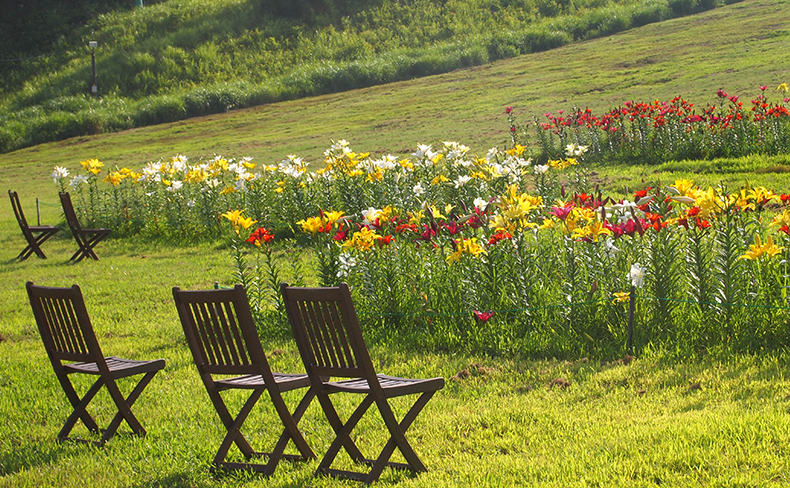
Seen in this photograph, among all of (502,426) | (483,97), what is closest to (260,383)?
(502,426)

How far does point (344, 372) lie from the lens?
347 cm

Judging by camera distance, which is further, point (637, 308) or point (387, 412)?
point (637, 308)

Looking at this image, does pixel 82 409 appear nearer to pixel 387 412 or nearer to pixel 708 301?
pixel 387 412

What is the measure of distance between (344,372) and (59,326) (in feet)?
6.70

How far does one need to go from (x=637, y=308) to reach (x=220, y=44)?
39827 mm

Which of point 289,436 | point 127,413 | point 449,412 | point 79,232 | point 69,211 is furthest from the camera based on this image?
point 79,232

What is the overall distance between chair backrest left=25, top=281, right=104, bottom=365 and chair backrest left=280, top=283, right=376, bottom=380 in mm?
1319

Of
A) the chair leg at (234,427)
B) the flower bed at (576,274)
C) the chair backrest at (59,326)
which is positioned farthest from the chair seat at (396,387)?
the flower bed at (576,274)

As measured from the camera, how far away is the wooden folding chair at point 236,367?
3.61m

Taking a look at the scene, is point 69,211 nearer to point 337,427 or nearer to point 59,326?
point 59,326

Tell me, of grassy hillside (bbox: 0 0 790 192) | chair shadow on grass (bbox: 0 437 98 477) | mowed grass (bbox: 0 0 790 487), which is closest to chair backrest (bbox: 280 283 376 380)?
mowed grass (bbox: 0 0 790 487)

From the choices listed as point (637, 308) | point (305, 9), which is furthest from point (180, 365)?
Result: point (305, 9)

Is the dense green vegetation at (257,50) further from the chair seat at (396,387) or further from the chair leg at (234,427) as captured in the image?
the chair seat at (396,387)

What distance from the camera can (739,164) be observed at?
37.7ft
